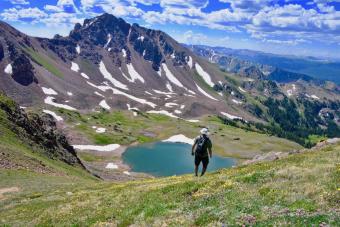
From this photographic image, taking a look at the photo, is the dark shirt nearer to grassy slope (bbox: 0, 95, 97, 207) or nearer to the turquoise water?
grassy slope (bbox: 0, 95, 97, 207)

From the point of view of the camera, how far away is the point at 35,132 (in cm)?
9112

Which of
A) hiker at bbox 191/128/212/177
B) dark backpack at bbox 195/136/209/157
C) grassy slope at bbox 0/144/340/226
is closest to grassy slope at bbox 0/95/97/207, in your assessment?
→ grassy slope at bbox 0/144/340/226

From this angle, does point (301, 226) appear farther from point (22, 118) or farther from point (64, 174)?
point (22, 118)

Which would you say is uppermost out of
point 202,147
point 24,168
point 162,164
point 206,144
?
point 206,144

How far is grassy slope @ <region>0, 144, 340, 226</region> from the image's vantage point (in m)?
20.7

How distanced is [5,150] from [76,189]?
2471 centimetres

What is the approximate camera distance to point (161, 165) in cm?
18325

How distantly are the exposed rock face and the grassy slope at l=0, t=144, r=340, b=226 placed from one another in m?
53.3

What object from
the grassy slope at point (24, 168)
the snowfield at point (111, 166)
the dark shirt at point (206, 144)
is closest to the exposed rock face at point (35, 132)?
the grassy slope at point (24, 168)

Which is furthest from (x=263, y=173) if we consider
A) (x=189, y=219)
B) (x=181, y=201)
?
(x=189, y=219)

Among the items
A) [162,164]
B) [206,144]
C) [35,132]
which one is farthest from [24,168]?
[162,164]

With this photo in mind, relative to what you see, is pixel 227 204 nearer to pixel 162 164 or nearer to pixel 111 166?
pixel 111 166

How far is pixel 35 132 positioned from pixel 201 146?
62895 millimetres

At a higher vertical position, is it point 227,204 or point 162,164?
point 227,204
